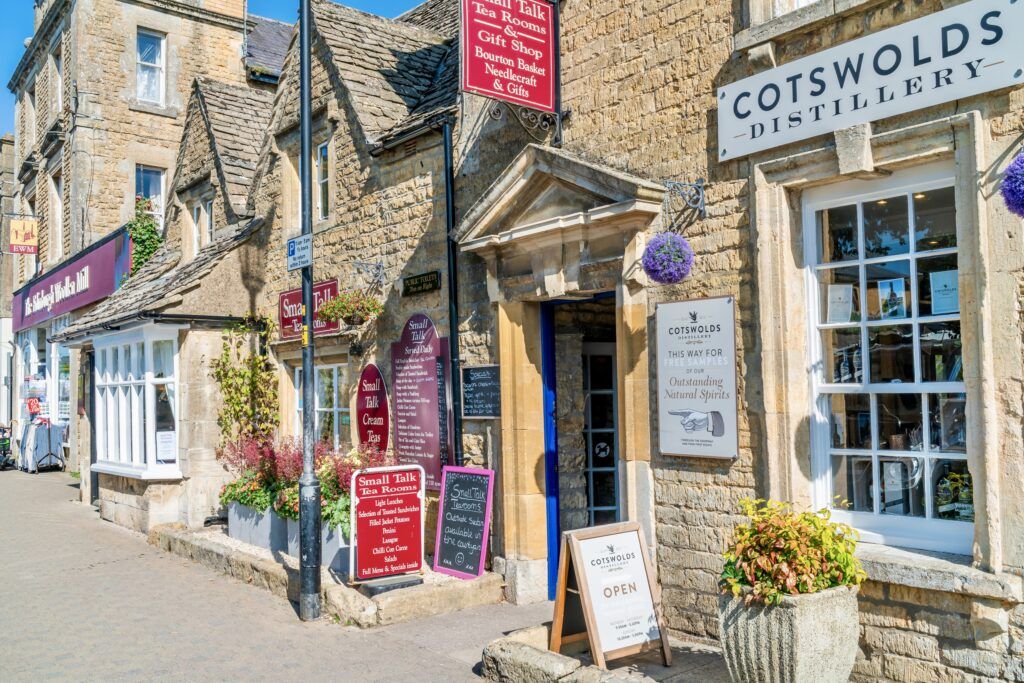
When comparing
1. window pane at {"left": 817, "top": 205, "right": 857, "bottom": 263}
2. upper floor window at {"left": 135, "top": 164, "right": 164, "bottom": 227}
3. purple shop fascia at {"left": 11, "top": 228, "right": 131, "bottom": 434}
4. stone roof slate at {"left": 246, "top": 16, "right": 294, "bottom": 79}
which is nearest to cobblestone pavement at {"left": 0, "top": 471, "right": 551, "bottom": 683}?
window pane at {"left": 817, "top": 205, "right": 857, "bottom": 263}

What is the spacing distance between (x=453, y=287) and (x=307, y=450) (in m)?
2.23

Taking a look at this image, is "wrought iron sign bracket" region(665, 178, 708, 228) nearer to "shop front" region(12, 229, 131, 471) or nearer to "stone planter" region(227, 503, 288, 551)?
"stone planter" region(227, 503, 288, 551)

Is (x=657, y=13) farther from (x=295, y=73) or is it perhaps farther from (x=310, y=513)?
(x=295, y=73)

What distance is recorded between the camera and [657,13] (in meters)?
6.93

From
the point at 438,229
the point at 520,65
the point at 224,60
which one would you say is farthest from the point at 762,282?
the point at 224,60

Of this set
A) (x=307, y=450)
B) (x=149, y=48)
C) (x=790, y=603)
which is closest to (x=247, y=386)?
(x=307, y=450)

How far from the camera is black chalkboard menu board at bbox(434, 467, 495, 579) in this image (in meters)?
8.30

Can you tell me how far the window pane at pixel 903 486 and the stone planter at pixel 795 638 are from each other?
103 centimetres

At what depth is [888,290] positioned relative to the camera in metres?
5.67

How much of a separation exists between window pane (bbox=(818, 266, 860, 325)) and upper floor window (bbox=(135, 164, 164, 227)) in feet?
66.6

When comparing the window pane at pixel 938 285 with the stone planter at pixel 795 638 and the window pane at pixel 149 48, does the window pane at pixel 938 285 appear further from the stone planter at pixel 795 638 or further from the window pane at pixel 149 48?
the window pane at pixel 149 48

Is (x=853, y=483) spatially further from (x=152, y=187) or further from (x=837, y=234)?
(x=152, y=187)

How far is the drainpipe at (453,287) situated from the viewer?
8922 millimetres

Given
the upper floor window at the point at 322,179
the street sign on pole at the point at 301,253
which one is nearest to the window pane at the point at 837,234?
the street sign on pole at the point at 301,253
